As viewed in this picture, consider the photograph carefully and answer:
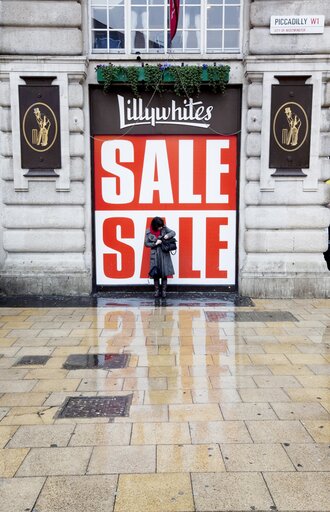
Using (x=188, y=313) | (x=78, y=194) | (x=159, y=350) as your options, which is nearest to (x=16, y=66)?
(x=78, y=194)

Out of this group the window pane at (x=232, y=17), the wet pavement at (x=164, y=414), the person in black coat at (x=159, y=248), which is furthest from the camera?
the window pane at (x=232, y=17)

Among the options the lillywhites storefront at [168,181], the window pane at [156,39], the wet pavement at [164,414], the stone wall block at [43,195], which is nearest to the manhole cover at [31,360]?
the wet pavement at [164,414]

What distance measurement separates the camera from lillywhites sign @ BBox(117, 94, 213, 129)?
37.3 ft

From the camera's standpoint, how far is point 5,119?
11117 mm

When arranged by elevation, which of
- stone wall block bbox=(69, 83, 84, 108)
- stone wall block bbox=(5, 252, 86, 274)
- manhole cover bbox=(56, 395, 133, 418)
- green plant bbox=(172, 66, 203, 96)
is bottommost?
manhole cover bbox=(56, 395, 133, 418)

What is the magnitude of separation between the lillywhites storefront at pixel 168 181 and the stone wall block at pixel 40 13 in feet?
5.13

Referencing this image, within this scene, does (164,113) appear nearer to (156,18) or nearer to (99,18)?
(156,18)

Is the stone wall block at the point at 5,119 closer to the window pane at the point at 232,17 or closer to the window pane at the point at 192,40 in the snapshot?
the window pane at the point at 192,40

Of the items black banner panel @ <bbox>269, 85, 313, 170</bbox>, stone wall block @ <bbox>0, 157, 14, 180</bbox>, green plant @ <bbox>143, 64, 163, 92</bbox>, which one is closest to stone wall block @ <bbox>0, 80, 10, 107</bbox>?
stone wall block @ <bbox>0, 157, 14, 180</bbox>

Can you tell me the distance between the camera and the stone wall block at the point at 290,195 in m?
11.2

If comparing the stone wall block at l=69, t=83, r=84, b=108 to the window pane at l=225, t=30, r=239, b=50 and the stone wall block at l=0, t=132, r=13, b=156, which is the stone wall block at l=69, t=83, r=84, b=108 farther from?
the window pane at l=225, t=30, r=239, b=50

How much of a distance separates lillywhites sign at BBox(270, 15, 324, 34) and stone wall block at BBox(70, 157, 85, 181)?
5164mm

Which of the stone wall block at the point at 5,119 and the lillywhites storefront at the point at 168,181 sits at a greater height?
the stone wall block at the point at 5,119

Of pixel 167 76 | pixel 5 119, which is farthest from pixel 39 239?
pixel 167 76
